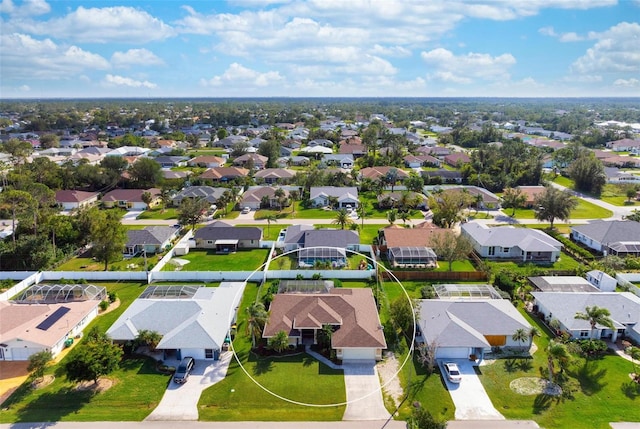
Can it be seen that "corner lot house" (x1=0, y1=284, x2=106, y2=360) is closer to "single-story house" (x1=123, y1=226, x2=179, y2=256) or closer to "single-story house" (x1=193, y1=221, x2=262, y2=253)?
"single-story house" (x1=123, y1=226, x2=179, y2=256)

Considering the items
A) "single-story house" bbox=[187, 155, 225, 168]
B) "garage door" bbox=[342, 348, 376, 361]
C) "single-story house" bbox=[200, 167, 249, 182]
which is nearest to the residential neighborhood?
"garage door" bbox=[342, 348, 376, 361]

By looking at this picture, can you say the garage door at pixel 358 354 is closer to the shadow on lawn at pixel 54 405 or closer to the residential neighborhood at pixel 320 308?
the residential neighborhood at pixel 320 308

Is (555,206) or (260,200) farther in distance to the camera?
(260,200)

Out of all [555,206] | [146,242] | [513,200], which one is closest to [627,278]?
[555,206]

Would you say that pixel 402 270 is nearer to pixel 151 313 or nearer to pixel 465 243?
pixel 465 243

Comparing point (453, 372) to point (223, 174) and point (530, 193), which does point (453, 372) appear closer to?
point (530, 193)

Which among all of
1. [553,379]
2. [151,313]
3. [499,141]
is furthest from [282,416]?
[499,141]

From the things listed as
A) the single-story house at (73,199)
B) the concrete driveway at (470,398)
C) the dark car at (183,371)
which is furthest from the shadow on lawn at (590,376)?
the single-story house at (73,199)
